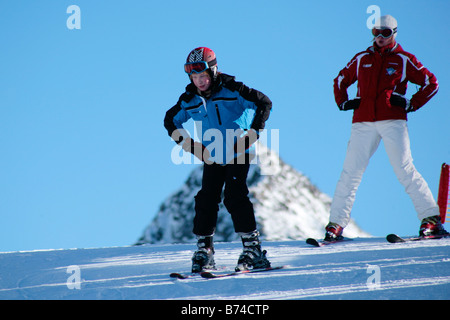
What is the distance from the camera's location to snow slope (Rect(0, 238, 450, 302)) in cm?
397

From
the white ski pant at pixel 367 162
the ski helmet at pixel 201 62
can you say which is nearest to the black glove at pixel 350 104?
the white ski pant at pixel 367 162


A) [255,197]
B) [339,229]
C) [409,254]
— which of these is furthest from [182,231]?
[409,254]

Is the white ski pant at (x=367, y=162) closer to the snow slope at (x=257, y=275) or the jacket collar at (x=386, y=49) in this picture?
the snow slope at (x=257, y=275)

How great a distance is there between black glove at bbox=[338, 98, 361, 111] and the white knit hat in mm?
931

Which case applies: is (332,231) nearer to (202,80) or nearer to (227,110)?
(227,110)

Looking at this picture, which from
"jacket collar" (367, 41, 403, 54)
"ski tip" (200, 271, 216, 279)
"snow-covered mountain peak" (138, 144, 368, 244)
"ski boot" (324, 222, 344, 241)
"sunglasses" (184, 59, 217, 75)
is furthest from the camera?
"snow-covered mountain peak" (138, 144, 368, 244)

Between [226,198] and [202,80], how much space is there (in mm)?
1136

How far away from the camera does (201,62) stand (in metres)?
4.88

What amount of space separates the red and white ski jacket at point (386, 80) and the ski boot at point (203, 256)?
266 centimetres

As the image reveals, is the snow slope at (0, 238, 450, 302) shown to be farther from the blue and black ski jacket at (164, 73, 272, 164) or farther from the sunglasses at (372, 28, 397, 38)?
the sunglasses at (372, 28, 397, 38)

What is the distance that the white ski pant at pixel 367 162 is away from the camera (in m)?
6.39

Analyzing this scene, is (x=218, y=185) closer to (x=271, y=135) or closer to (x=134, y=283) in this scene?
(x=271, y=135)

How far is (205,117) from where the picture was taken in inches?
200

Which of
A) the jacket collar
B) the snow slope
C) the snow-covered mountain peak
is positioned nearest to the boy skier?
the snow slope
